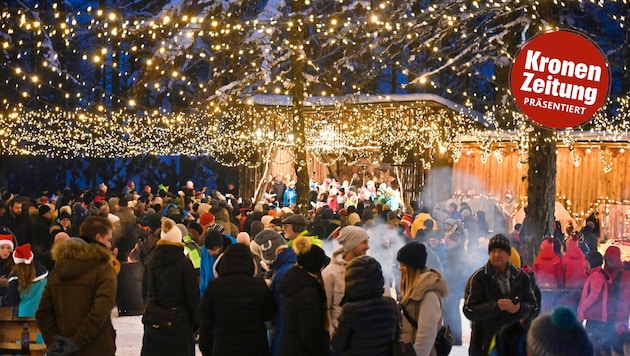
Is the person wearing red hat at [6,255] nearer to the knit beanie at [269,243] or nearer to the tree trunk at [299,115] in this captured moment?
the knit beanie at [269,243]

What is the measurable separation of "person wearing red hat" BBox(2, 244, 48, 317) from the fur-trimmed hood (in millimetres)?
2494

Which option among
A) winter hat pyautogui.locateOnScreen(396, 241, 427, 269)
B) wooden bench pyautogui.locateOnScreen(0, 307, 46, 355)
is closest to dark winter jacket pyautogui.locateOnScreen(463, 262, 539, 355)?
winter hat pyautogui.locateOnScreen(396, 241, 427, 269)

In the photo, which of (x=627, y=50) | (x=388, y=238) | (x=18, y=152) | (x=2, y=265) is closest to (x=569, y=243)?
(x=388, y=238)

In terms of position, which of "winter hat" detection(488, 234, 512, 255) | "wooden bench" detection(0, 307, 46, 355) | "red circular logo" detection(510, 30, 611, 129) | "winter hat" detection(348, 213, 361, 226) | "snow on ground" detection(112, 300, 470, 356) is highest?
"red circular logo" detection(510, 30, 611, 129)

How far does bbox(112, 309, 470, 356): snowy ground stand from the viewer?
10.1 meters

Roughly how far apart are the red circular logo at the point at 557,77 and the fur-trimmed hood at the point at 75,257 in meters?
4.94

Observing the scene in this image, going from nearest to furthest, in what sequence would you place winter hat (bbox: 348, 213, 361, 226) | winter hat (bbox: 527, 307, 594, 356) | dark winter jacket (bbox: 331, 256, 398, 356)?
winter hat (bbox: 527, 307, 594, 356) < dark winter jacket (bbox: 331, 256, 398, 356) < winter hat (bbox: 348, 213, 361, 226)

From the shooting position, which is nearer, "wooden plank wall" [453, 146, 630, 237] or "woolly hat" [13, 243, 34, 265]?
"woolly hat" [13, 243, 34, 265]

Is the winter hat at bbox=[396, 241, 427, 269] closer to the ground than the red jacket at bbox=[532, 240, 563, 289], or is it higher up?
higher up

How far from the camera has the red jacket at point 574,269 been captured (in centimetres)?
996

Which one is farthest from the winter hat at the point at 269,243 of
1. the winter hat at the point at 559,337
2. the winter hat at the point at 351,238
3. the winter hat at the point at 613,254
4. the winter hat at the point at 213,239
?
the winter hat at the point at 559,337

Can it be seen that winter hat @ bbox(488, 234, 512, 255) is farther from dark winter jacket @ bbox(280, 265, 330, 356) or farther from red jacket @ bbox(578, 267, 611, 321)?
red jacket @ bbox(578, 267, 611, 321)

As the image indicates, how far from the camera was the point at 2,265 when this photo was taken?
8.91m

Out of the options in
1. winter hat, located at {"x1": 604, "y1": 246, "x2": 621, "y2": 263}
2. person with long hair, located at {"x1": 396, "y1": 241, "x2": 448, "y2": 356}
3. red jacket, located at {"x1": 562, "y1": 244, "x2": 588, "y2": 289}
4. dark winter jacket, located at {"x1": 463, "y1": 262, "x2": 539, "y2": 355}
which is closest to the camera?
person with long hair, located at {"x1": 396, "y1": 241, "x2": 448, "y2": 356}
